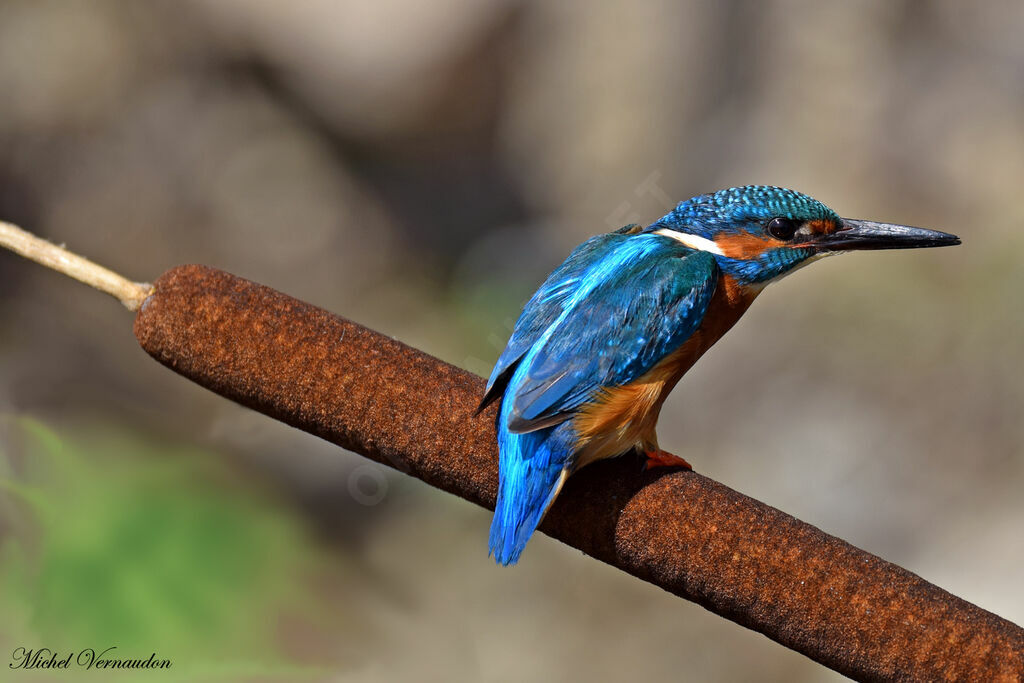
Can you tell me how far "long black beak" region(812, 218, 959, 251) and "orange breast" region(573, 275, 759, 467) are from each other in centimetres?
17

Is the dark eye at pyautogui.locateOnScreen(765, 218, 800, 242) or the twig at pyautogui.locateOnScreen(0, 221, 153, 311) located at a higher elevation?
the dark eye at pyautogui.locateOnScreen(765, 218, 800, 242)

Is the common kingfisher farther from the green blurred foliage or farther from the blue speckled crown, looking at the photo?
the green blurred foliage

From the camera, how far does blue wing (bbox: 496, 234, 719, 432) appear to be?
165cm

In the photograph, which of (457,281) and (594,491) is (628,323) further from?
(457,281)

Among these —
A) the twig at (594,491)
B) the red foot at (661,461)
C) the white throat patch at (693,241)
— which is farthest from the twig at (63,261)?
the white throat patch at (693,241)

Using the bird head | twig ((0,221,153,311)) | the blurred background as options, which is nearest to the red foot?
the bird head

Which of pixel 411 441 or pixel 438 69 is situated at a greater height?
pixel 438 69

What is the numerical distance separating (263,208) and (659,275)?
2377mm

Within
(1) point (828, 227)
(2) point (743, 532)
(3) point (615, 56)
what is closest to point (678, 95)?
(3) point (615, 56)

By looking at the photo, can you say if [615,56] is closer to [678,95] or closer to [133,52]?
[678,95]

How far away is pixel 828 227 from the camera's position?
1849 millimetres

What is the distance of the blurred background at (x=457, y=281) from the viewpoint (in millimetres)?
3303

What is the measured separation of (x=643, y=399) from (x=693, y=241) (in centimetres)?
36
